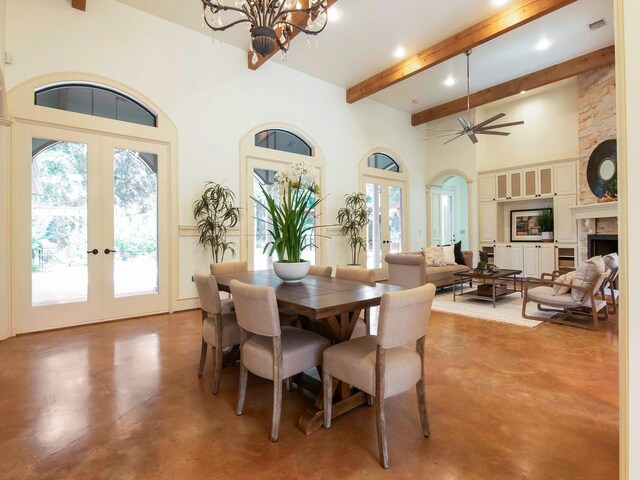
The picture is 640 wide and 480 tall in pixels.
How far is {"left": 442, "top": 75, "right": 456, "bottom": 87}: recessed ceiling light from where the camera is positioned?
6.68 meters

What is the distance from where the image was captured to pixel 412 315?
1785 mm

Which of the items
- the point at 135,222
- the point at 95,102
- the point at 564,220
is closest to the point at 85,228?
the point at 135,222

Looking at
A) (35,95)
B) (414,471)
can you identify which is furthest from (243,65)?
(414,471)

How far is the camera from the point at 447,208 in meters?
9.96

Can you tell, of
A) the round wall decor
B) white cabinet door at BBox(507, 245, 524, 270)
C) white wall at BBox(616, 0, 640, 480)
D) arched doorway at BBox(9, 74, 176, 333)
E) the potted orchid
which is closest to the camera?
white wall at BBox(616, 0, 640, 480)

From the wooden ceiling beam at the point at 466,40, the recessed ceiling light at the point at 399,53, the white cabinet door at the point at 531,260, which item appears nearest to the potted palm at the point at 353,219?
the wooden ceiling beam at the point at 466,40

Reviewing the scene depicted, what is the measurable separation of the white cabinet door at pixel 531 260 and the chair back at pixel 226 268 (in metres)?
6.89

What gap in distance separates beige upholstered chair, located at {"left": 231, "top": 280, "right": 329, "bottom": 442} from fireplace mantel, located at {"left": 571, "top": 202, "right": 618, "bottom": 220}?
21.1 ft

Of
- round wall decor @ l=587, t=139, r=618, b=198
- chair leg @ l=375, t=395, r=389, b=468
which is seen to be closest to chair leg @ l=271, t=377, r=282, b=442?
chair leg @ l=375, t=395, r=389, b=468

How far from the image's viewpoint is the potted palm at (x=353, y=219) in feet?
22.7

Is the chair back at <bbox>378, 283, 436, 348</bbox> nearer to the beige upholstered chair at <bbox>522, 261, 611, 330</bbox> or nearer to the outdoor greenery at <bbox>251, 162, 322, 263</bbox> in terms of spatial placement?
the outdoor greenery at <bbox>251, 162, 322, 263</bbox>

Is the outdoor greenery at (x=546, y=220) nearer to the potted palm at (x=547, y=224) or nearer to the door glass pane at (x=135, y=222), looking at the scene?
the potted palm at (x=547, y=224)

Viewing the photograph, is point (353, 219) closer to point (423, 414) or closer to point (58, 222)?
point (58, 222)

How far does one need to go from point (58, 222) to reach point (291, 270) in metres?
3.26
